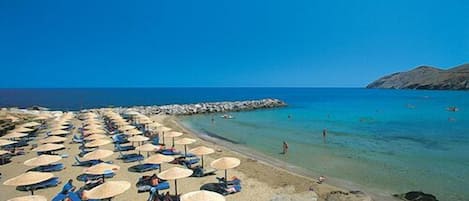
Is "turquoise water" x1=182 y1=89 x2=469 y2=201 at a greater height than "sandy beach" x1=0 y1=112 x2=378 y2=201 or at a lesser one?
lesser

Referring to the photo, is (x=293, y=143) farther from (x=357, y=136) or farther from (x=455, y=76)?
(x=455, y=76)

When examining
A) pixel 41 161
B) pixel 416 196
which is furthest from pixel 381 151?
pixel 41 161

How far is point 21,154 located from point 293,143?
20.2 meters

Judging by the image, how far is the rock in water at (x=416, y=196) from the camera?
13.6 meters

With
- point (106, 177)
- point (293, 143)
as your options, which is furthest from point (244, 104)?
point (106, 177)

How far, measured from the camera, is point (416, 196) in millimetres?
13930

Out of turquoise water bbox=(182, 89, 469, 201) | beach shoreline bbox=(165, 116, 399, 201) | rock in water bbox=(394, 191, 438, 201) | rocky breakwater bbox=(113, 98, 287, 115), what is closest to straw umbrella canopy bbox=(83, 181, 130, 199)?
beach shoreline bbox=(165, 116, 399, 201)

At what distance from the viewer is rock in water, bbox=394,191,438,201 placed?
44.7 ft

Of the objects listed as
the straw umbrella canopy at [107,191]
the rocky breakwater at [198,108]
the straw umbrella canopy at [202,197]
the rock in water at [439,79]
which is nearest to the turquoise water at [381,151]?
the straw umbrella canopy at [202,197]

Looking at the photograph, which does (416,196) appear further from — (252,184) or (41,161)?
(41,161)

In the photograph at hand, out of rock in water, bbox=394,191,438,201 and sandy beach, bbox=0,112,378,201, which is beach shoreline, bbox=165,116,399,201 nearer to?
sandy beach, bbox=0,112,378,201

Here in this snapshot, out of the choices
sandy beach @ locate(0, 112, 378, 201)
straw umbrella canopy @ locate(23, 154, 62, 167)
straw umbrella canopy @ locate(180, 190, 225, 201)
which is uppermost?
straw umbrella canopy @ locate(180, 190, 225, 201)

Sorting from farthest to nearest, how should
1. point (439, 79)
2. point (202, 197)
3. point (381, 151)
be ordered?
point (439, 79) → point (381, 151) → point (202, 197)

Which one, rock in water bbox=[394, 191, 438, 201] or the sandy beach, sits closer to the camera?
rock in water bbox=[394, 191, 438, 201]
